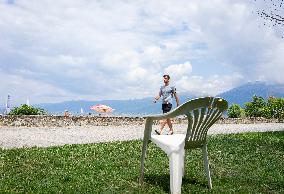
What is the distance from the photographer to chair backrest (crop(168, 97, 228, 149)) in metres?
6.20

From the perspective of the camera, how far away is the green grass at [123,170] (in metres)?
7.06

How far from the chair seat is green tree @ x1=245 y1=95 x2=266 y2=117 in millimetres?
26737

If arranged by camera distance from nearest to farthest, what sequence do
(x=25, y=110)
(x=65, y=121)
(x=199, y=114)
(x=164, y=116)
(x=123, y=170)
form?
(x=164, y=116) < (x=199, y=114) < (x=123, y=170) < (x=65, y=121) < (x=25, y=110)

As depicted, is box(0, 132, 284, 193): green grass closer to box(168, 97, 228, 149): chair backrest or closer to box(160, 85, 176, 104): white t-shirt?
box(168, 97, 228, 149): chair backrest

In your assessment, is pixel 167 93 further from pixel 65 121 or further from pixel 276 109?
pixel 276 109

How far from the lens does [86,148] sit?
11219 millimetres

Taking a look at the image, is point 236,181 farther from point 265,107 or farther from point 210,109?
point 265,107

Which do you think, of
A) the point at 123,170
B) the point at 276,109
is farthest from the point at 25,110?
the point at 276,109

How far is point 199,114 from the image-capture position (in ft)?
21.1

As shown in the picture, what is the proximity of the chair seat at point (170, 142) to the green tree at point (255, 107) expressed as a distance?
26.7 meters

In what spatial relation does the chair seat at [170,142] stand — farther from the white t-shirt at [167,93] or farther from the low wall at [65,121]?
the low wall at [65,121]

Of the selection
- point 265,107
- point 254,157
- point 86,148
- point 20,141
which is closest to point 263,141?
point 254,157

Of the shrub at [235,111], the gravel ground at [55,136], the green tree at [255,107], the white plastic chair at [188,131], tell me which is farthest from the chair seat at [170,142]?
the green tree at [255,107]

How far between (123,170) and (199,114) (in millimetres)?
2563
